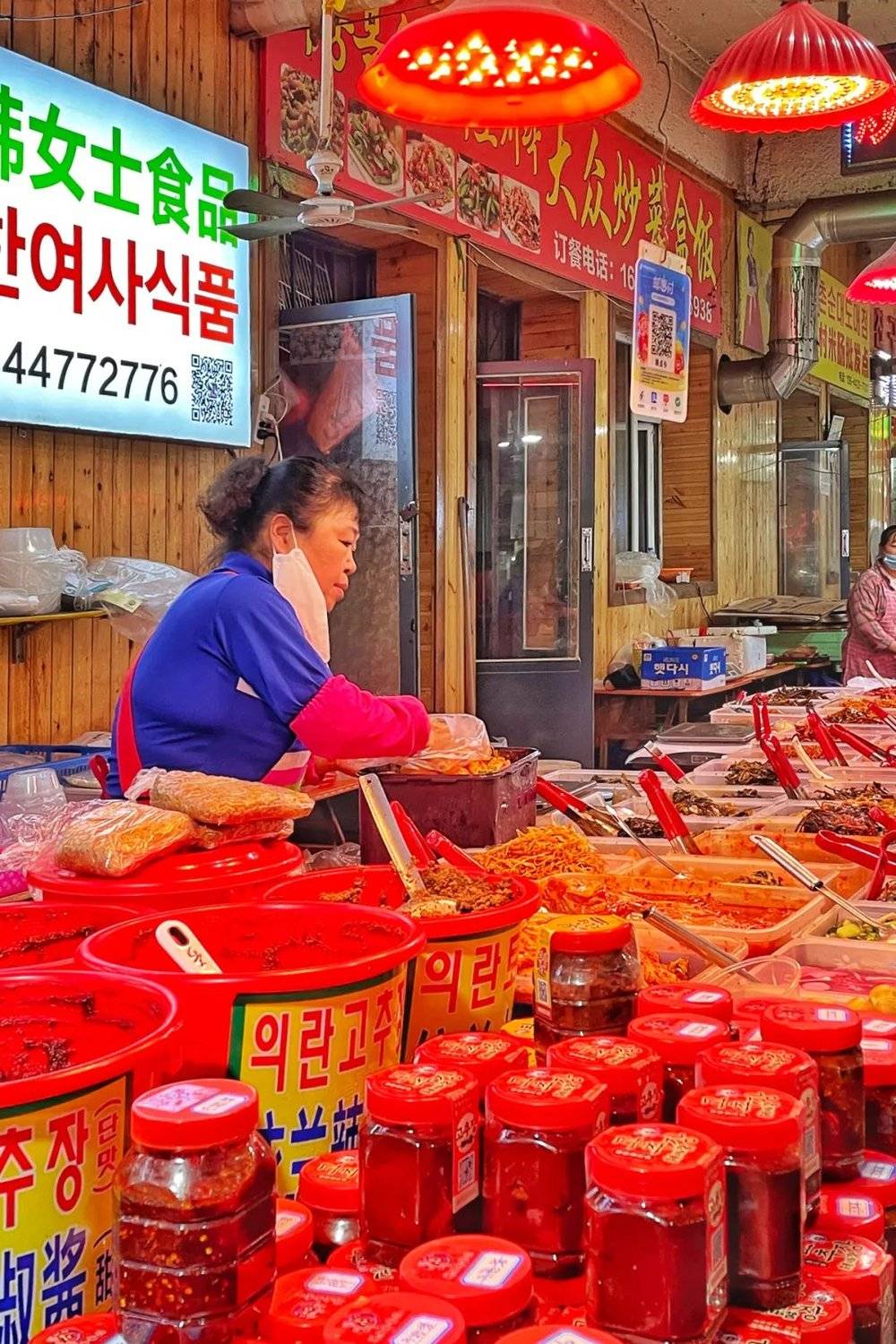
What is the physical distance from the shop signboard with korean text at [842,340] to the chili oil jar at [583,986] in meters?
12.0

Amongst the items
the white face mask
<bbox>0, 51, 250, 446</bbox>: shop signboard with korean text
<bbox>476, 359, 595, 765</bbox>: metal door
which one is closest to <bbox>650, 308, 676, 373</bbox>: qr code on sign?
<bbox>476, 359, 595, 765</bbox>: metal door

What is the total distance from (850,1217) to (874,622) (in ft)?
27.1

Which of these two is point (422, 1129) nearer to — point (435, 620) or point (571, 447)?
point (435, 620)

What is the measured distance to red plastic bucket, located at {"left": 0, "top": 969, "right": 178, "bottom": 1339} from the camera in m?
0.87

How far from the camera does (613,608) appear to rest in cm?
920

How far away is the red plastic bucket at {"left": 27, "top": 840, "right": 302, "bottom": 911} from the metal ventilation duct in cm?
988

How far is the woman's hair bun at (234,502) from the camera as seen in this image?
321 centimetres

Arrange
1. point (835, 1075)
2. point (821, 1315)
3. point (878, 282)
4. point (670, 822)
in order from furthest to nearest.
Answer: point (878, 282) → point (670, 822) → point (835, 1075) → point (821, 1315)

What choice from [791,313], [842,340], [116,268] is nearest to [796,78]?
[116,268]

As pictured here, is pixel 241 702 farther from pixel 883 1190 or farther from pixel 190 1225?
pixel 190 1225

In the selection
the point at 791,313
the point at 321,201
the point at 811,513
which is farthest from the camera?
the point at 811,513

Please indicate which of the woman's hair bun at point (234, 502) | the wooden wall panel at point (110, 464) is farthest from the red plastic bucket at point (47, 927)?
the wooden wall panel at point (110, 464)

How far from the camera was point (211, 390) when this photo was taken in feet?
17.2

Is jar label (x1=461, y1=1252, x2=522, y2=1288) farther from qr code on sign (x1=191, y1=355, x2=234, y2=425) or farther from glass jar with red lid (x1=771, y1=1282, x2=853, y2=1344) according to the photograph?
qr code on sign (x1=191, y1=355, x2=234, y2=425)
